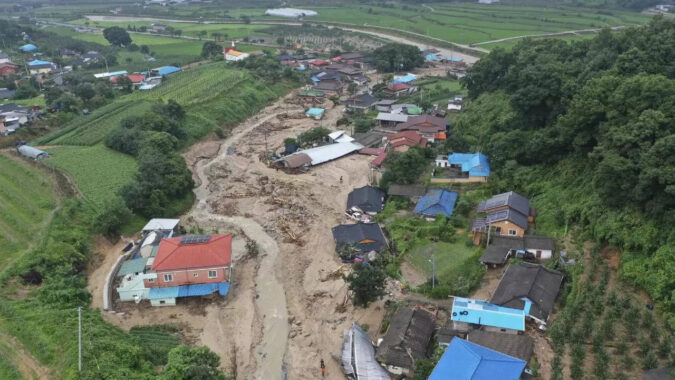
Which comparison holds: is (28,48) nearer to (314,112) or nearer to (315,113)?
(314,112)

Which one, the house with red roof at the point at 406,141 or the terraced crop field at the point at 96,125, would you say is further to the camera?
the terraced crop field at the point at 96,125

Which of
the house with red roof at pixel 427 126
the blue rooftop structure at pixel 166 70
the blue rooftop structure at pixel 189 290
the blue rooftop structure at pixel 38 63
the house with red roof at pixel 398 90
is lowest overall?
the blue rooftop structure at pixel 189 290

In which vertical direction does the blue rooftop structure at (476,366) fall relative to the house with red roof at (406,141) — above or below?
below

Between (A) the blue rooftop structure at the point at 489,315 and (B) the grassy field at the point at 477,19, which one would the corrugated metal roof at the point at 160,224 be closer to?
(A) the blue rooftop structure at the point at 489,315

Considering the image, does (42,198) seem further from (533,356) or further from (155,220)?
(533,356)

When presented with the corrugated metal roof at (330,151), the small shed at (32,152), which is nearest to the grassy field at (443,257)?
the corrugated metal roof at (330,151)

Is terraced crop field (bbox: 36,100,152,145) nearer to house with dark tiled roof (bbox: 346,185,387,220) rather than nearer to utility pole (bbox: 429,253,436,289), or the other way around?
house with dark tiled roof (bbox: 346,185,387,220)

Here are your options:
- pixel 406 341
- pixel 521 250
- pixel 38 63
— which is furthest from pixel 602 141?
pixel 38 63

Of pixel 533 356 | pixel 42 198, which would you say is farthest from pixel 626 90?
pixel 42 198
